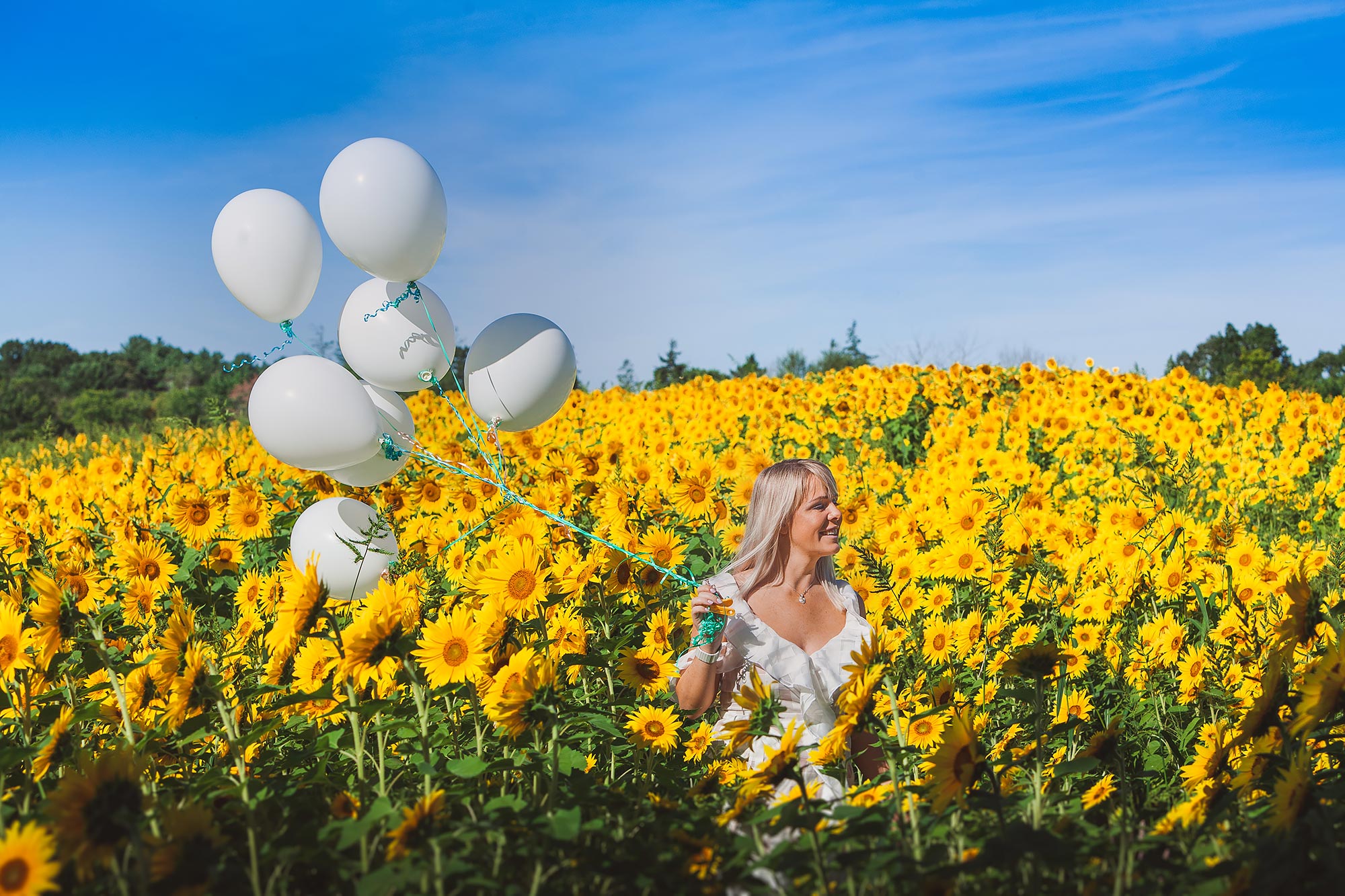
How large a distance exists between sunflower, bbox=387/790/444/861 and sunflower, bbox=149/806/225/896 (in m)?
0.30

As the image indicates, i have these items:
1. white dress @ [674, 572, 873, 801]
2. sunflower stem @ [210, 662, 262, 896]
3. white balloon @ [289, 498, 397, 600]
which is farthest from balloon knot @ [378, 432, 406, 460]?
sunflower stem @ [210, 662, 262, 896]

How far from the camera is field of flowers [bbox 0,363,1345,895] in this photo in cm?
189

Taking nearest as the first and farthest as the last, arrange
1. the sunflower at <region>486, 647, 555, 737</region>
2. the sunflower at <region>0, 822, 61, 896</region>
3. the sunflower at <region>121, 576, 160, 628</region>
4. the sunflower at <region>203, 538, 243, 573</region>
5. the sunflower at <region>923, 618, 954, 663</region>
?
the sunflower at <region>0, 822, 61, 896</region>
the sunflower at <region>486, 647, 555, 737</region>
the sunflower at <region>923, 618, 954, 663</region>
the sunflower at <region>121, 576, 160, 628</region>
the sunflower at <region>203, 538, 243, 573</region>

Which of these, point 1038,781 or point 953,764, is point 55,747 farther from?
point 1038,781

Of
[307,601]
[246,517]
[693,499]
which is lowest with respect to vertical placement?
[307,601]

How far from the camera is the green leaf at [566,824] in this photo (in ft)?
6.19

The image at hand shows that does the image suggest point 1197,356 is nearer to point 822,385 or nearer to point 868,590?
point 822,385

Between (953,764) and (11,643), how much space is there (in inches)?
81.6

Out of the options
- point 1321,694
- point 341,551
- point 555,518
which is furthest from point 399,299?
point 1321,694

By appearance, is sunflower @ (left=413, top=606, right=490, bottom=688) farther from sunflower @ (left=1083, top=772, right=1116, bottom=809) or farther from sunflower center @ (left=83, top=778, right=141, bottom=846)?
sunflower @ (left=1083, top=772, right=1116, bottom=809)

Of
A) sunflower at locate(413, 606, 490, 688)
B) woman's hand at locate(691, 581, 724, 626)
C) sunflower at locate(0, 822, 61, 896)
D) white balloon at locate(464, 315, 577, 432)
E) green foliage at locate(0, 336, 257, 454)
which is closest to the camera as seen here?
sunflower at locate(0, 822, 61, 896)

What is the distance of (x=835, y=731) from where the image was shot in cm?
209

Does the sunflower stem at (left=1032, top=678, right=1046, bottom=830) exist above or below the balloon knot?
below

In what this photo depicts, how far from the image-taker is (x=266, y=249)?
3.47 m
